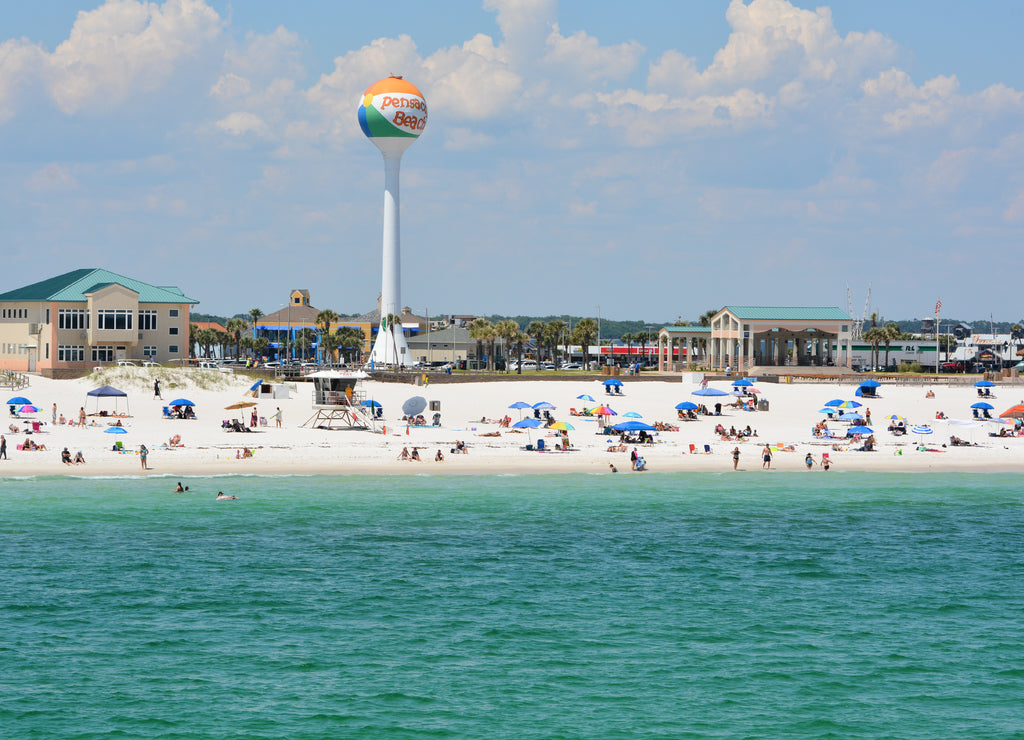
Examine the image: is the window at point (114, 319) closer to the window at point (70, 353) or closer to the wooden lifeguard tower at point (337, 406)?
the window at point (70, 353)

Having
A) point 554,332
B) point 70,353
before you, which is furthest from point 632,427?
point 554,332

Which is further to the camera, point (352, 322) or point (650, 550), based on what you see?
point (352, 322)

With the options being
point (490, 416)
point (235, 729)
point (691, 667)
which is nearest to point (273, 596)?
point (235, 729)

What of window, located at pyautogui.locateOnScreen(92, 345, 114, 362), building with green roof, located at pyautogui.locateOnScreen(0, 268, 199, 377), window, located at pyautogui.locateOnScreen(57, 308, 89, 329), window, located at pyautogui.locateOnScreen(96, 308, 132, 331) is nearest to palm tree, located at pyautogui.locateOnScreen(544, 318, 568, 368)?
building with green roof, located at pyautogui.locateOnScreen(0, 268, 199, 377)

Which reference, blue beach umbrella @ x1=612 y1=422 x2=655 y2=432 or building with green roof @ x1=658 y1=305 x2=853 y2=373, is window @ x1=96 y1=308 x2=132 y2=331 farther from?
building with green roof @ x1=658 y1=305 x2=853 y2=373

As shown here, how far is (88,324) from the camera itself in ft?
283

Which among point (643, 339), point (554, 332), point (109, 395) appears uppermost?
point (643, 339)

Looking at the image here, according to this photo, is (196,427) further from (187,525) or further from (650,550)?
(650,550)

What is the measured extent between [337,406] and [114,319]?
34413mm

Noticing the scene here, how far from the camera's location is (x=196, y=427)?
59.5 metres

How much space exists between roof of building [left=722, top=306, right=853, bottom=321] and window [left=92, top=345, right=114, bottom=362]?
186 ft

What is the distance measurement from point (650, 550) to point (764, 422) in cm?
3386

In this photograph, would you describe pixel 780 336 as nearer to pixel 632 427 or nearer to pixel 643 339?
pixel 632 427

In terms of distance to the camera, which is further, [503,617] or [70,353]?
[70,353]
